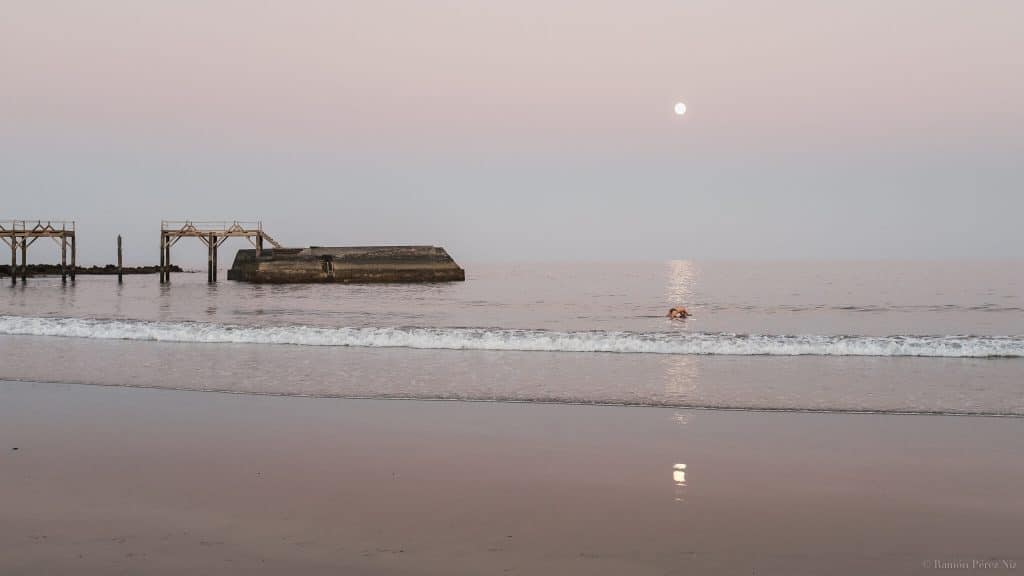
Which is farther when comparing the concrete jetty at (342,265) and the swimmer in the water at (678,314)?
the concrete jetty at (342,265)

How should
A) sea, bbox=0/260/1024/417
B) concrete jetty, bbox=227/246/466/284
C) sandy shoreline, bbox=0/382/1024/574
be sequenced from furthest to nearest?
concrete jetty, bbox=227/246/466/284 < sea, bbox=0/260/1024/417 < sandy shoreline, bbox=0/382/1024/574

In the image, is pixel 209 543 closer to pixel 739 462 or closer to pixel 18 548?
pixel 18 548

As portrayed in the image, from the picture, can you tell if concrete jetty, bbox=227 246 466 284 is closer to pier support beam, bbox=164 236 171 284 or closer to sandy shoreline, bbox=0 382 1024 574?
pier support beam, bbox=164 236 171 284

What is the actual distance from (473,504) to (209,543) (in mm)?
1783

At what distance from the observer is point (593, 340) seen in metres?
18.7

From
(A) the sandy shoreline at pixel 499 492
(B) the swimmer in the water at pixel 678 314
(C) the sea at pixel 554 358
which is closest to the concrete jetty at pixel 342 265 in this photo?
(C) the sea at pixel 554 358

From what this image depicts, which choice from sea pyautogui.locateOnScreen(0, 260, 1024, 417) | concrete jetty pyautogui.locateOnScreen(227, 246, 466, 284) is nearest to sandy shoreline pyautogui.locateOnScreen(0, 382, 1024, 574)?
sea pyautogui.locateOnScreen(0, 260, 1024, 417)

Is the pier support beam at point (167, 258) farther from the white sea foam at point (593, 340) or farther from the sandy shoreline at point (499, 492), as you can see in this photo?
the sandy shoreline at point (499, 492)

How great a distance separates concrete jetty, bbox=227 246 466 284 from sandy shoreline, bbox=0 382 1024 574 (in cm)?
5084

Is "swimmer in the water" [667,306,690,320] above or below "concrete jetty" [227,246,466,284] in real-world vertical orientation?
below

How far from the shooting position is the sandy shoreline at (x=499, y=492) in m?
4.71

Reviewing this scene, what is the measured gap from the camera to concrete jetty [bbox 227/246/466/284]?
59906mm

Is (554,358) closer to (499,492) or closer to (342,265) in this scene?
(499,492)

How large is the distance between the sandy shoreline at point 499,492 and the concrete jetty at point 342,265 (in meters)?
50.8
